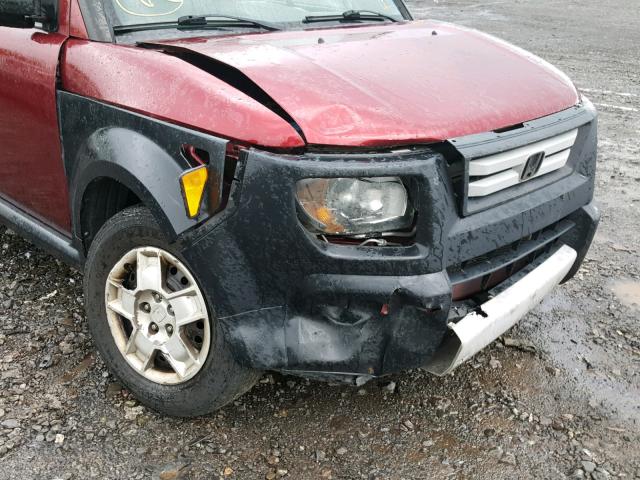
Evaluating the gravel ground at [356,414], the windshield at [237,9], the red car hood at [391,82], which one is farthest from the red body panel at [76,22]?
the gravel ground at [356,414]

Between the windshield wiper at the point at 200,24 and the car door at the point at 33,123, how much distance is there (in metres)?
A: 0.27

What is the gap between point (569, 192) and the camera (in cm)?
254

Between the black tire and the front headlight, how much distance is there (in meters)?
0.50

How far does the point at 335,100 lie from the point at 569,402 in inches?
64.6

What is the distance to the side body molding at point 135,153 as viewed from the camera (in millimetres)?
2137

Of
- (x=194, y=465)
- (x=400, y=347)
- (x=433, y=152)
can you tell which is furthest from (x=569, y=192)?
(x=194, y=465)

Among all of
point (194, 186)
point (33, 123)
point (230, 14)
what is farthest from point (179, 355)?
point (230, 14)

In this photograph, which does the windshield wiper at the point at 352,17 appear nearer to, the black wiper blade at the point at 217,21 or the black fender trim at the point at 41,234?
the black wiper blade at the point at 217,21

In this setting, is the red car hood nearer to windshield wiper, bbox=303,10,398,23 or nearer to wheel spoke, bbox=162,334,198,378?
windshield wiper, bbox=303,10,398,23

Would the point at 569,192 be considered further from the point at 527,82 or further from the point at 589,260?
the point at 589,260

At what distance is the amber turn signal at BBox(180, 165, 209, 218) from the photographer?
206cm

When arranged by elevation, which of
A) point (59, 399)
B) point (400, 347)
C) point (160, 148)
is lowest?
point (59, 399)

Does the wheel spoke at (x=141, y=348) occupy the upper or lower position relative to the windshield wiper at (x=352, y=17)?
lower

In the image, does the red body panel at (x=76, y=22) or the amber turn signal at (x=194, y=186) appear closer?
the amber turn signal at (x=194, y=186)
